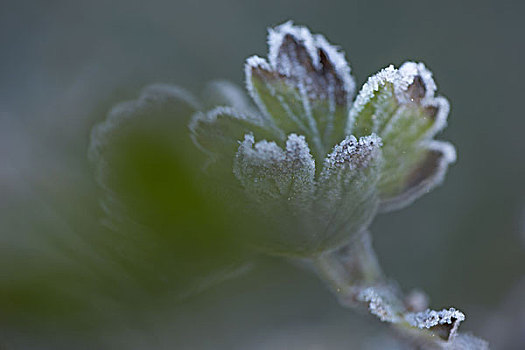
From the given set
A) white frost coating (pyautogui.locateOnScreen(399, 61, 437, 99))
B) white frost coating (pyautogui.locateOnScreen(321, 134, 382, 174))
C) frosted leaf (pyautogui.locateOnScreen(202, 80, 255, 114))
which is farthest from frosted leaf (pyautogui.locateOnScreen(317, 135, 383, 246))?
frosted leaf (pyautogui.locateOnScreen(202, 80, 255, 114))

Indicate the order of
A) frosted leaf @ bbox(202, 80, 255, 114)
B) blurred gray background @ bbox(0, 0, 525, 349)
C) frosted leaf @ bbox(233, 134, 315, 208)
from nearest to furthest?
frosted leaf @ bbox(233, 134, 315, 208) → frosted leaf @ bbox(202, 80, 255, 114) → blurred gray background @ bbox(0, 0, 525, 349)

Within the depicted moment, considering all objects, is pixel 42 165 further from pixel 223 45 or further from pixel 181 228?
pixel 223 45

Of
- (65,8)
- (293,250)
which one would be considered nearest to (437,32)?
(65,8)

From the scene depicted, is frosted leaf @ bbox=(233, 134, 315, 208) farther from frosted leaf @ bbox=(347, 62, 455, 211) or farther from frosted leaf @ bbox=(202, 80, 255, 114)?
frosted leaf @ bbox=(202, 80, 255, 114)

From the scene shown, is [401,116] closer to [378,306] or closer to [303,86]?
[303,86]

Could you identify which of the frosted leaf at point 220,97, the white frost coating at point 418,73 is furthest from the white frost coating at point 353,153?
the frosted leaf at point 220,97
